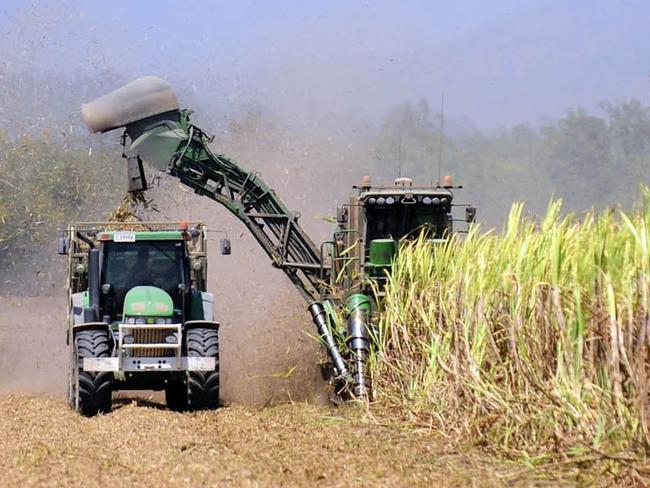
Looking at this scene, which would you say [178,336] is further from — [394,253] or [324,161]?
[324,161]

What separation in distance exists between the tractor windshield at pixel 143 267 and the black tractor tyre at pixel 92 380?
0.89 metres

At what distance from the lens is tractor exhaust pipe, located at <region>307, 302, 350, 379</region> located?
13.6 m

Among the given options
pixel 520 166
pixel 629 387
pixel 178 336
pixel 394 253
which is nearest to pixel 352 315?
pixel 394 253

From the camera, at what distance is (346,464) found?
8930 mm

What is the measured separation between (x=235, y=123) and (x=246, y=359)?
8.87 metres

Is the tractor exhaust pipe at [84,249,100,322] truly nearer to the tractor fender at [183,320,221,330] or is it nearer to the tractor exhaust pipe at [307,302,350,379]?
the tractor fender at [183,320,221,330]

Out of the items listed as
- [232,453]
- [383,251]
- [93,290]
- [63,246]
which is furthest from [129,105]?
[232,453]

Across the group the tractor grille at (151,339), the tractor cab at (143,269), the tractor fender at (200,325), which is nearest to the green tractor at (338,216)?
the tractor fender at (200,325)

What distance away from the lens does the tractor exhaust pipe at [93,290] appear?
1400 cm

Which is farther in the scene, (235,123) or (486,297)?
(235,123)

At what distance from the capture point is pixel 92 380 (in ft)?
43.8

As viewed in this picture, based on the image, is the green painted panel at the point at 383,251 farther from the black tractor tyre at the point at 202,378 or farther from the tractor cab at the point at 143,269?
the tractor cab at the point at 143,269

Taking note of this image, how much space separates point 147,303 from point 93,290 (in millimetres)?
703

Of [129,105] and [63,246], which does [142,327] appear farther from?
[129,105]
